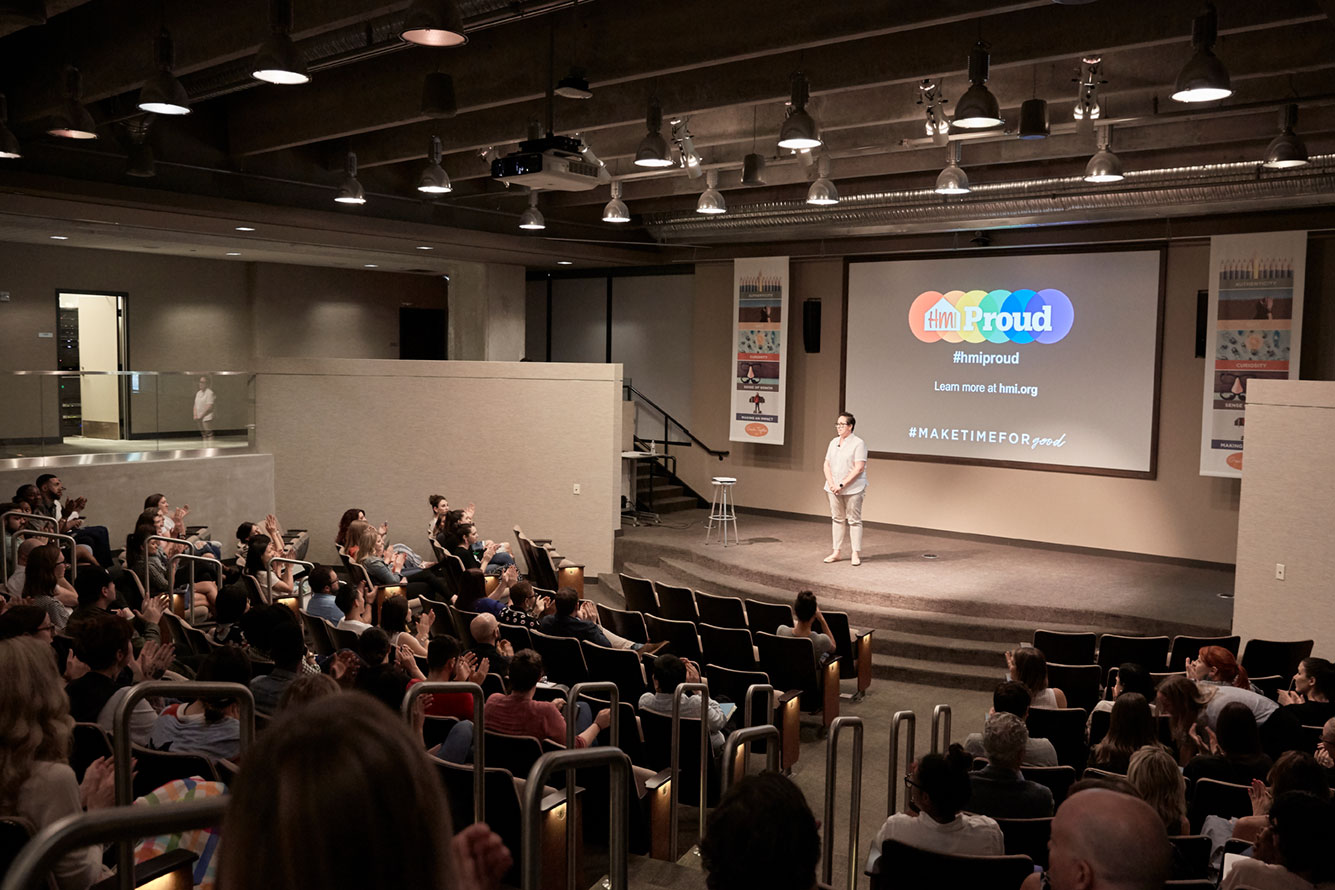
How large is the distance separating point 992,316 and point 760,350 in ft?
10.2

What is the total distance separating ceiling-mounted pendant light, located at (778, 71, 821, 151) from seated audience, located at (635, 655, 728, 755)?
326 centimetres

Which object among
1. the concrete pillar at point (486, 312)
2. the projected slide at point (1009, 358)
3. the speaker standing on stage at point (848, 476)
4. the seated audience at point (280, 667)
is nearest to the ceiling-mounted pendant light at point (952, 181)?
the speaker standing on stage at point (848, 476)

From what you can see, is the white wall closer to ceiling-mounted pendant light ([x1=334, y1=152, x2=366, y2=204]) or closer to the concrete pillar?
ceiling-mounted pendant light ([x1=334, y1=152, x2=366, y2=204])

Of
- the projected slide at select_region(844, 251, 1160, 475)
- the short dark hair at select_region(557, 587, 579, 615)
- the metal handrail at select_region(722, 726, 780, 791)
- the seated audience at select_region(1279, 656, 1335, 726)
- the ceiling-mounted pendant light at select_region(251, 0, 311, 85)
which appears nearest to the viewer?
the metal handrail at select_region(722, 726, 780, 791)

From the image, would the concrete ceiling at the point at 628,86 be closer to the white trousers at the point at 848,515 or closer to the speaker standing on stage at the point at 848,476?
the speaker standing on stage at the point at 848,476

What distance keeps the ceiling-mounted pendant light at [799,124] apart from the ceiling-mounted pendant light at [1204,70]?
2.04 m

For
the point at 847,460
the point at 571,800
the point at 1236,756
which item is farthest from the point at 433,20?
the point at 847,460

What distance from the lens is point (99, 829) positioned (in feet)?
4.46

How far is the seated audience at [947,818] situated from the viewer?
3.45 m

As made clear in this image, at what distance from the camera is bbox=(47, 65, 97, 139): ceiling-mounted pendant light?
676 centimetres

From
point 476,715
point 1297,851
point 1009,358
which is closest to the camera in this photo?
point 1297,851

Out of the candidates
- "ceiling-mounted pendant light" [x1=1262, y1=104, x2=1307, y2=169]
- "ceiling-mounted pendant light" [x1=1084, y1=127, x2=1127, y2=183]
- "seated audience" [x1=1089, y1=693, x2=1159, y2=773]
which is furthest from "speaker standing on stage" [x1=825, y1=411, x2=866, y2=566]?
"seated audience" [x1=1089, y1=693, x2=1159, y2=773]

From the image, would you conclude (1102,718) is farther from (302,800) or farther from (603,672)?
(302,800)

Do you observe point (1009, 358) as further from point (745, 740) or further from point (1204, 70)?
point (745, 740)
